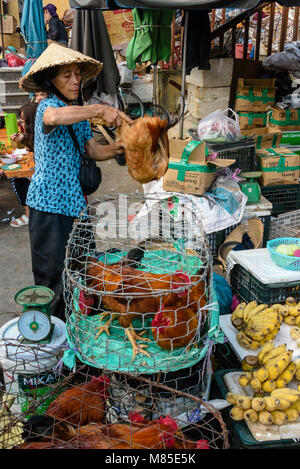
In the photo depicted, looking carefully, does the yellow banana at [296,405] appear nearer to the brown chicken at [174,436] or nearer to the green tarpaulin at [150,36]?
the brown chicken at [174,436]

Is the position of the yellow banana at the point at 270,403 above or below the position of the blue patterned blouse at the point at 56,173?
below

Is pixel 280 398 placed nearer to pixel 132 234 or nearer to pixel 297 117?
pixel 132 234

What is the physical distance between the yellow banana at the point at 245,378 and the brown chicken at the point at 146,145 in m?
1.32

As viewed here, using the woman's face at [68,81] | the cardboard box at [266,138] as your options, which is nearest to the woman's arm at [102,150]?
the woman's face at [68,81]

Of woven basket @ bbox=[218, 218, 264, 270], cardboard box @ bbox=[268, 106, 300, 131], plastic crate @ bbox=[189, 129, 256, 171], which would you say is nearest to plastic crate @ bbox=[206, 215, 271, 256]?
woven basket @ bbox=[218, 218, 264, 270]

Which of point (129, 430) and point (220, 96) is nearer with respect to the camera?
point (129, 430)

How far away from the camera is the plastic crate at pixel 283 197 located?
16.9 feet

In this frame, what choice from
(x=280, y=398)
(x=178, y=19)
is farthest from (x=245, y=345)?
(x=178, y=19)

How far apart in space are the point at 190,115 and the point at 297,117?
1.83 m

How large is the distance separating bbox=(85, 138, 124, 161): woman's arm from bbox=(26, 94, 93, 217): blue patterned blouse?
106 mm

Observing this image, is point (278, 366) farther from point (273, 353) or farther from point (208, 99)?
point (208, 99)

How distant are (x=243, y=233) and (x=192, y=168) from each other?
3.05 feet

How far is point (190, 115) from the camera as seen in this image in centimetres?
756

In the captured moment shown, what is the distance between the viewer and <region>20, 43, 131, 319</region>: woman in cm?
284
